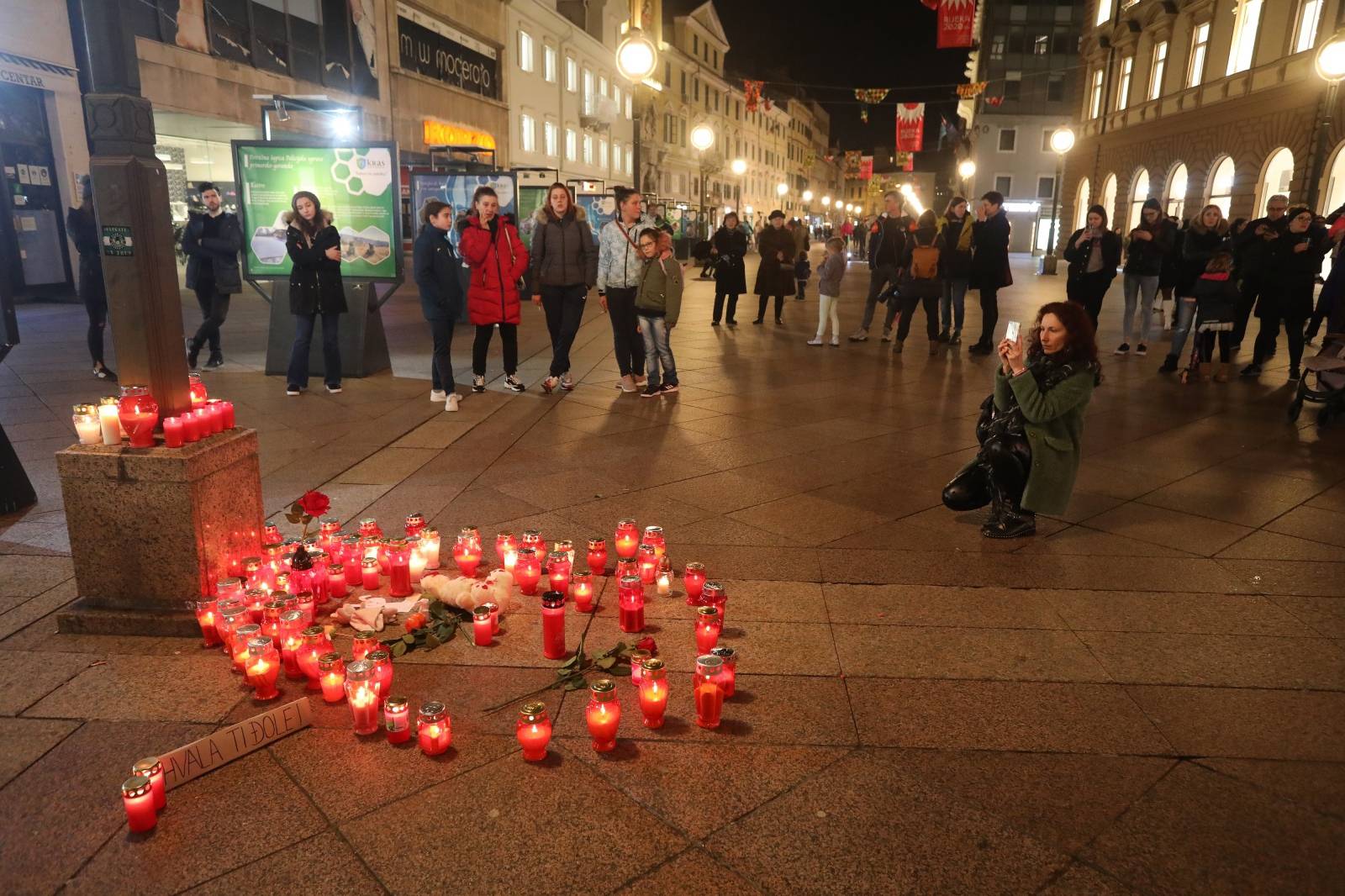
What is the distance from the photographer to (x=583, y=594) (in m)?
4.21

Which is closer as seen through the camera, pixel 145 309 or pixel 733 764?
pixel 733 764

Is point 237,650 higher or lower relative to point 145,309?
lower

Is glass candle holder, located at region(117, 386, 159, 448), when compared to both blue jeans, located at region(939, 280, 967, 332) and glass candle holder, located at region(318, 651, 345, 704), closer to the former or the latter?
glass candle holder, located at region(318, 651, 345, 704)

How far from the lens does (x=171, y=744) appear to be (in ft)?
10.2

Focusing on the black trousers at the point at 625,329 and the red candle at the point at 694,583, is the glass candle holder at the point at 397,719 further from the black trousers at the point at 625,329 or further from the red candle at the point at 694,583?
the black trousers at the point at 625,329

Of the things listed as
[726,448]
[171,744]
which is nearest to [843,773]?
[171,744]

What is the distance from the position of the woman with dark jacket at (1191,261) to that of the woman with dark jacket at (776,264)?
5.92 metres

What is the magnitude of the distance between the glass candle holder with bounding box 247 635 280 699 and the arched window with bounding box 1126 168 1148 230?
33.6 metres

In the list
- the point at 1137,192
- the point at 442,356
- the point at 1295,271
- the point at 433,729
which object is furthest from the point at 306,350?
the point at 1137,192

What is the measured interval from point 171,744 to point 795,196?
9803 centimetres

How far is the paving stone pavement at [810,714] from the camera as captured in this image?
2.57 meters

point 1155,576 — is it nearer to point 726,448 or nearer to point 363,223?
point 726,448

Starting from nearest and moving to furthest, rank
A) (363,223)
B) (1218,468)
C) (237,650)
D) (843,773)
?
(843,773) < (237,650) < (1218,468) < (363,223)

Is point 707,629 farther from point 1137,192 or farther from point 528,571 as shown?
point 1137,192
